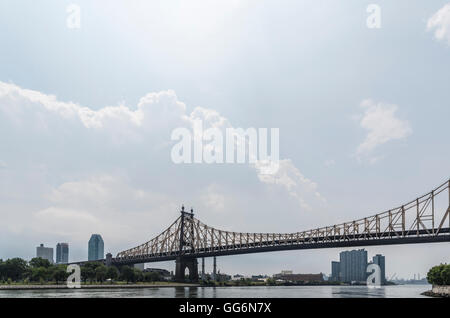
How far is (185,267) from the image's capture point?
14800 centimetres

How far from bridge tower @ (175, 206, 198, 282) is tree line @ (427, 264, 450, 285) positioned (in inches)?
2834

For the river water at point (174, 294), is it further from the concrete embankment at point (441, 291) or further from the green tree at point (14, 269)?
the green tree at point (14, 269)

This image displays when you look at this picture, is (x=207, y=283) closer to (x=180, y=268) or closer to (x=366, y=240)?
(x=180, y=268)

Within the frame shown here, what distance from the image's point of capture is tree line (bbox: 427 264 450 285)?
8061 centimetres

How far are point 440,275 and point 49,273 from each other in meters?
82.5

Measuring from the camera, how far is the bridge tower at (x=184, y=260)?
468 feet

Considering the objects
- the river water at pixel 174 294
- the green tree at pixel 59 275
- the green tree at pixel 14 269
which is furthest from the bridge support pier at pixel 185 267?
the green tree at pixel 14 269

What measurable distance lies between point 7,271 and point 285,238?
7008 cm

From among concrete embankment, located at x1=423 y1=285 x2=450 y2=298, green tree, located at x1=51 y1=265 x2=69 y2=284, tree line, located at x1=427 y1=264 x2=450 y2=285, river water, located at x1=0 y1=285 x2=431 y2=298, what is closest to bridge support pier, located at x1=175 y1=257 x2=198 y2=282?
river water, located at x1=0 y1=285 x2=431 y2=298

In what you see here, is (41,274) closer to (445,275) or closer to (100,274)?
(100,274)

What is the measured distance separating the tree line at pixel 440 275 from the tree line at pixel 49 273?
74765 millimetres
